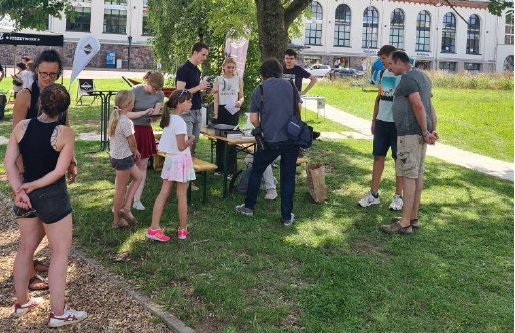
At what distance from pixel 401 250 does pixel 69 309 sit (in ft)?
10.8

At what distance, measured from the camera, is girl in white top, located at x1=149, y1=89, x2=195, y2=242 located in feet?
19.3

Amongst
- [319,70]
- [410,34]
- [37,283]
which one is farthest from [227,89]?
[410,34]

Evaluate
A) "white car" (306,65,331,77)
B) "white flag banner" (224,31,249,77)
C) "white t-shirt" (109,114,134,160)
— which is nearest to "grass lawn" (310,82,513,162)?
"white flag banner" (224,31,249,77)

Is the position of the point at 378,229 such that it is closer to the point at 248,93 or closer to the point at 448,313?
the point at 448,313

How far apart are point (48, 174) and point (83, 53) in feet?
27.9

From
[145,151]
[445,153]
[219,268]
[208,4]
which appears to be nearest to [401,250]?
[219,268]

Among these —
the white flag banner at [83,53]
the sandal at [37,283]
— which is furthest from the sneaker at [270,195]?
the white flag banner at [83,53]

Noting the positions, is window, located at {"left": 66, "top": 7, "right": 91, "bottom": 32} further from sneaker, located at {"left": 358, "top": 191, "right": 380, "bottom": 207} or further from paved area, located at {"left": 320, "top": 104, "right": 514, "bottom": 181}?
sneaker, located at {"left": 358, "top": 191, "right": 380, "bottom": 207}

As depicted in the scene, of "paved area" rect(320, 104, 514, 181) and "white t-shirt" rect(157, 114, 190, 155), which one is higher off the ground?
"white t-shirt" rect(157, 114, 190, 155)

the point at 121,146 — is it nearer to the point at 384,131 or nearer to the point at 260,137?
the point at 260,137

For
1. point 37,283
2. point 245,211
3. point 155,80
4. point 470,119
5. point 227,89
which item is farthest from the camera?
point 470,119

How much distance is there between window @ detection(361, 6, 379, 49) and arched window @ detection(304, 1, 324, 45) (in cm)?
510

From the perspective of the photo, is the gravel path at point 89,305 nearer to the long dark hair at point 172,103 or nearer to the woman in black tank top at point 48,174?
the woman in black tank top at point 48,174

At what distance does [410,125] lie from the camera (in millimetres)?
6328
